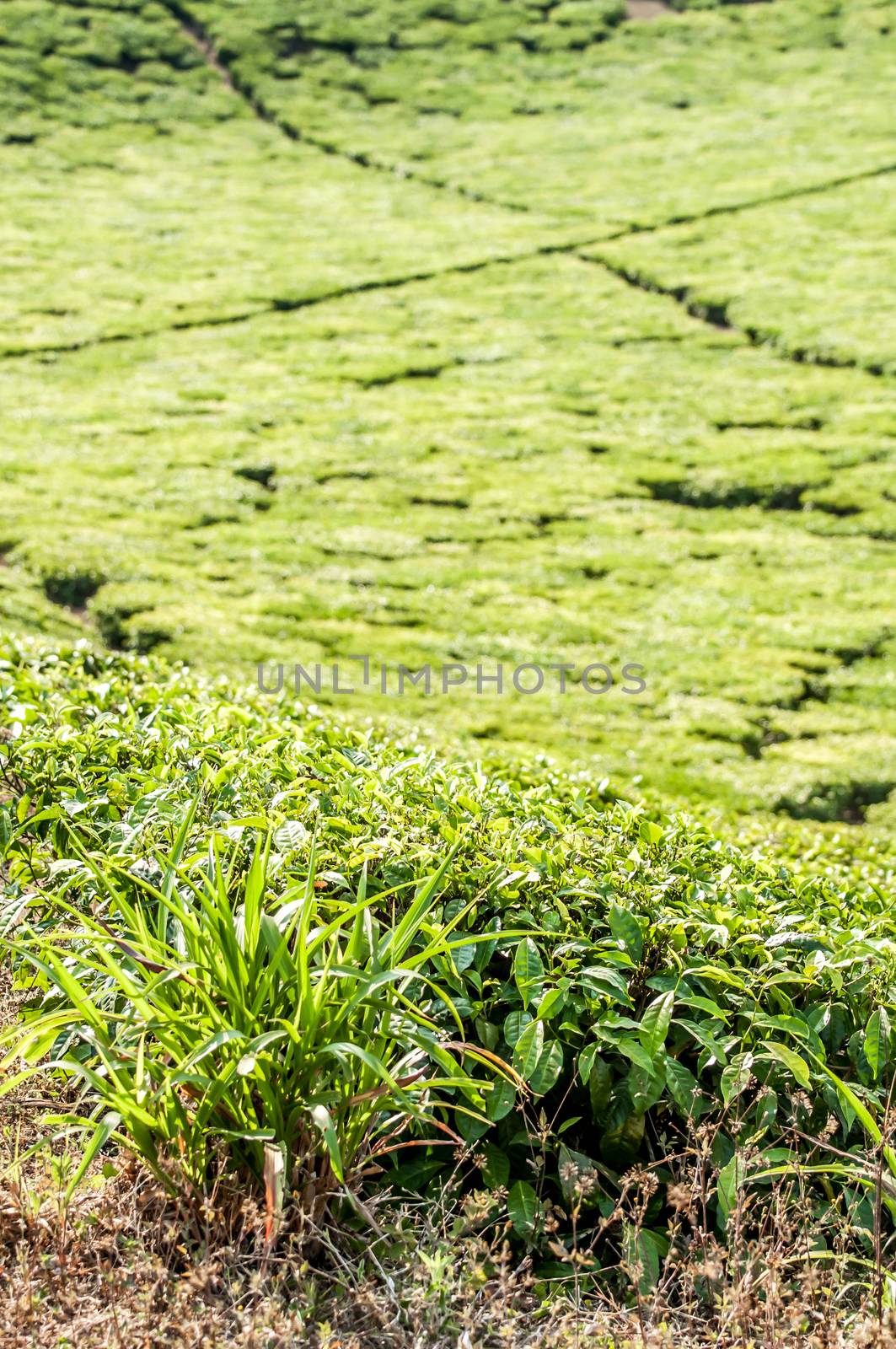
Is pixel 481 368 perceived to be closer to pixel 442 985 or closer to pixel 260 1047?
pixel 442 985

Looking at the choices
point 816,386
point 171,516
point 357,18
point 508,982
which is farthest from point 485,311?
point 357,18

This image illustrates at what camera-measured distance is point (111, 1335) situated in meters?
2.43

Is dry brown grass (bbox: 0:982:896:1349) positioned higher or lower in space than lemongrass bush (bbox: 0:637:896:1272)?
lower

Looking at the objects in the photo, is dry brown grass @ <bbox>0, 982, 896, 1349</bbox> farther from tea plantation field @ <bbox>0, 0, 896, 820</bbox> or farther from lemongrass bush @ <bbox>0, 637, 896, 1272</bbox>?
tea plantation field @ <bbox>0, 0, 896, 820</bbox>

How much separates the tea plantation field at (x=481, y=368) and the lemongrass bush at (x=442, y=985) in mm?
4009

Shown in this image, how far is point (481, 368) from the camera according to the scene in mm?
18000

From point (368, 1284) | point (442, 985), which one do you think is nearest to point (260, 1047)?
point (368, 1284)

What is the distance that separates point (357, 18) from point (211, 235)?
58.9ft

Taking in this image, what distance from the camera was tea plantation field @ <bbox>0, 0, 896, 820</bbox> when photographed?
33.2 ft

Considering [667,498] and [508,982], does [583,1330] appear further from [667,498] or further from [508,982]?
[667,498]

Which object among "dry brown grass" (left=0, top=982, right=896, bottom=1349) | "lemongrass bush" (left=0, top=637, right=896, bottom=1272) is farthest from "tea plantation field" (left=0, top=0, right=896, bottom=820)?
"dry brown grass" (left=0, top=982, right=896, bottom=1349)

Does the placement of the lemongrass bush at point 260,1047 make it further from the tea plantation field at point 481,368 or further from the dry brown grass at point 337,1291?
the tea plantation field at point 481,368

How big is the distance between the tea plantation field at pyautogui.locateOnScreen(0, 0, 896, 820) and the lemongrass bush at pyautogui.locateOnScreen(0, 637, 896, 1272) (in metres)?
4.01

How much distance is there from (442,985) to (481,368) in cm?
1581
